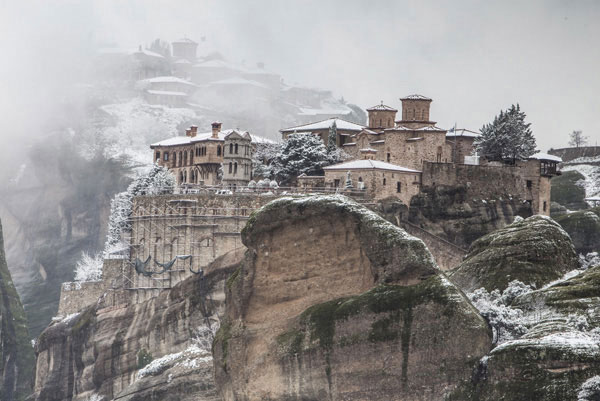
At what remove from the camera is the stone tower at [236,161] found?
97000 mm

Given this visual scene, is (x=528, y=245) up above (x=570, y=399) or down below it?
above

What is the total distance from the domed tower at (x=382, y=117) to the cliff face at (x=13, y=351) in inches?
1786

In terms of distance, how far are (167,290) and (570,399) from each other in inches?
2016

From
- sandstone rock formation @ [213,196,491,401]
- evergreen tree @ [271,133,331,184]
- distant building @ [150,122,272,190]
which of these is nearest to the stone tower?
distant building @ [150,122,272,190]

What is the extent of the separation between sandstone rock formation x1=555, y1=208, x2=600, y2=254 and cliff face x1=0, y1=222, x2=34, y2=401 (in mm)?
58195

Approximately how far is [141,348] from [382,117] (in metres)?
26.0

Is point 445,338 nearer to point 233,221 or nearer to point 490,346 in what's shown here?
point 490,346

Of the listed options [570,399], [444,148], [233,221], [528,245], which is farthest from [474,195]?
Result: [570,399]

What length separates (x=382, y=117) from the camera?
100 metres

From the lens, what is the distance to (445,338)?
1844 inches

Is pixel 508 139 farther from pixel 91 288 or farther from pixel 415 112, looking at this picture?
pixel 91 288

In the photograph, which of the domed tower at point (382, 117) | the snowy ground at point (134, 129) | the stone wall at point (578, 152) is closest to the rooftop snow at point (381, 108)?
the domed tower at point (382, 117)

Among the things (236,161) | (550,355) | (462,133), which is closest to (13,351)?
(236,161)

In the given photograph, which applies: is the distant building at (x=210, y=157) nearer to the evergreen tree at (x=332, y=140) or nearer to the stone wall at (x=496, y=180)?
the evergreen tree at (x=332, y=140)
